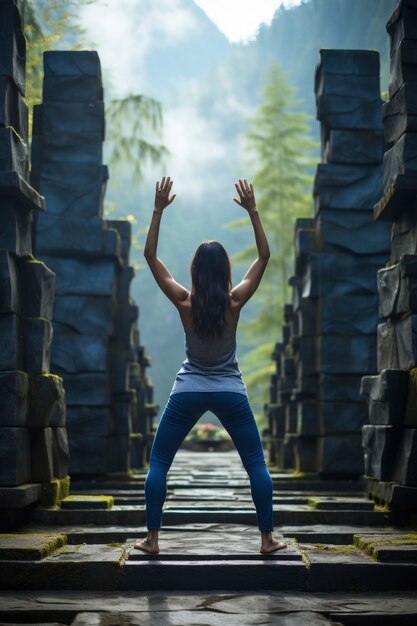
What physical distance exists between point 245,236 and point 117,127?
40.8 metres

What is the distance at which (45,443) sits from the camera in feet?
22.1

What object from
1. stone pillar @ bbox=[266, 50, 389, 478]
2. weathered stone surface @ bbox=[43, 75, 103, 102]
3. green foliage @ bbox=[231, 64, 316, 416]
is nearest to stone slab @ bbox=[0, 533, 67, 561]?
stone pillar @ bbox=[266, 50, 389, 478]

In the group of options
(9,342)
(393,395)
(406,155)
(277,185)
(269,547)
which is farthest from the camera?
(277,185)

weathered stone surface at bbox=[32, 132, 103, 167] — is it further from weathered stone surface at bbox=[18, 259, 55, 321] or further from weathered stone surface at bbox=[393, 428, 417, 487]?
weathered stone surface at bbox=[393, 428, 417, 487]

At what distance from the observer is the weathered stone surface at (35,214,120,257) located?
1027 cm

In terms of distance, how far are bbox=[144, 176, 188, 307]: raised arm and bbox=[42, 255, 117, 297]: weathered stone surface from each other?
187 inches

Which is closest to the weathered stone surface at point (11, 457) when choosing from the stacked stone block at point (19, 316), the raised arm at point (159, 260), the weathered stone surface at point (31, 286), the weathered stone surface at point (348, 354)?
the stacked stone block at point (19, 316)

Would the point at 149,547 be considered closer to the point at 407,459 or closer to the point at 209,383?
the point at 209,383

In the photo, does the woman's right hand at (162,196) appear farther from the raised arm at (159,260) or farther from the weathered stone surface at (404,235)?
the weathered stone surface at (404,235)

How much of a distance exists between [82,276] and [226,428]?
214 inches

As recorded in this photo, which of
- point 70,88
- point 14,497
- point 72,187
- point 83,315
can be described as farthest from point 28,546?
point 70,88

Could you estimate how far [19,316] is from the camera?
6633 millimetres

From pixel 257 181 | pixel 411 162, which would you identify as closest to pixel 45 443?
pixel 411 162

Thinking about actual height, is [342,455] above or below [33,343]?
below
